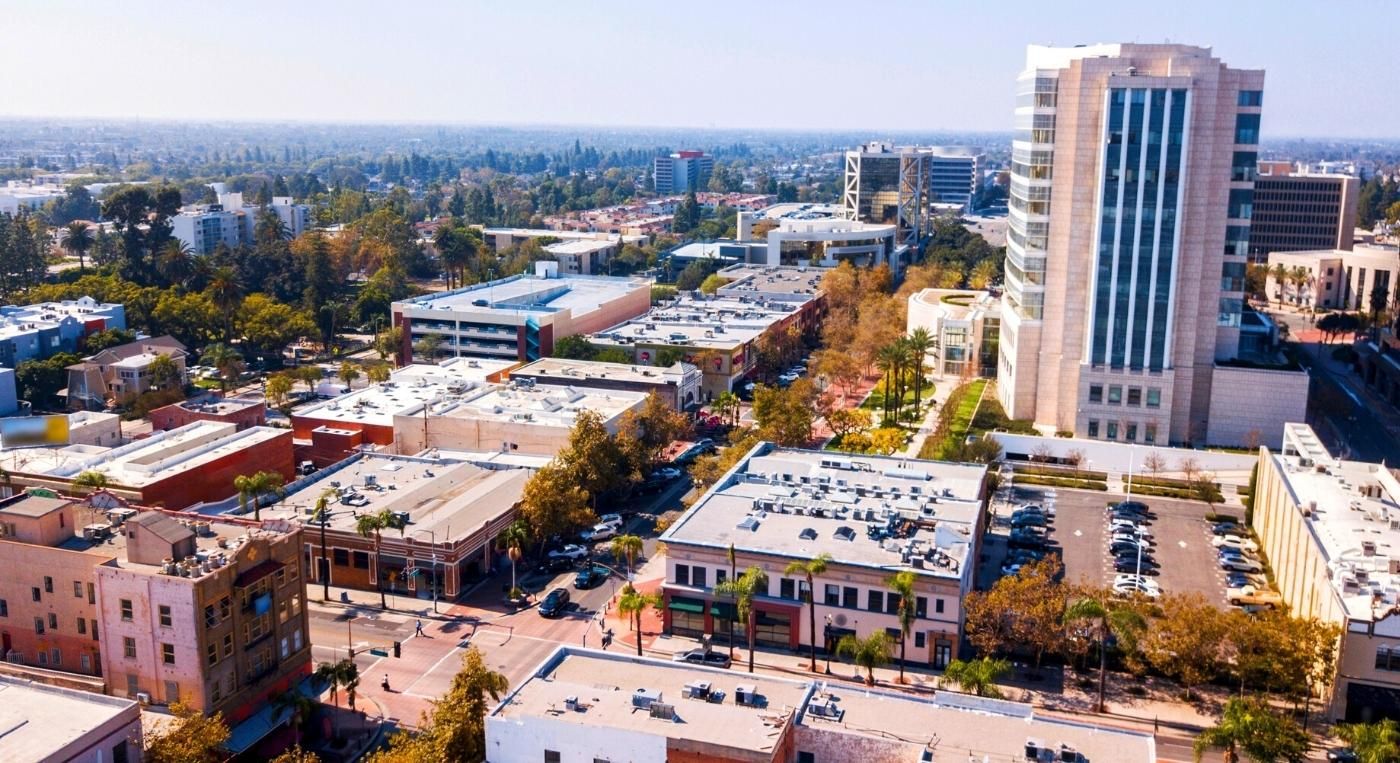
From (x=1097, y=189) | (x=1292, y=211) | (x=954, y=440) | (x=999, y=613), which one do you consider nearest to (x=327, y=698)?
(x=999, y=613)

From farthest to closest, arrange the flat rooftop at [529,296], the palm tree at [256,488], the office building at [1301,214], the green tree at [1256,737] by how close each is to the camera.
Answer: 1. the office building at [1301,214]
2. the flat rooftop at [529,296]
3. the palm tree at [256,488]
4. the green tree at [1256,737]

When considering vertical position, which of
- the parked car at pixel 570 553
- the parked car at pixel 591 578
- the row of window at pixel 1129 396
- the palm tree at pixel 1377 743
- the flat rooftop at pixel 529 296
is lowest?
the parked car at pixel 591 578

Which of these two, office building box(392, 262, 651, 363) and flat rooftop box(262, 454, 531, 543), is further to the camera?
office building box(392, 262, 651, 363)

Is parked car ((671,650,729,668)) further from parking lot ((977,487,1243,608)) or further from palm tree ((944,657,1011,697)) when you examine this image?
parking lot ((977,487,1243,608))

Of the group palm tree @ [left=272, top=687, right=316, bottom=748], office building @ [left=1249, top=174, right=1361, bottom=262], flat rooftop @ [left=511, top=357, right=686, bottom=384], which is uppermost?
office building @ [left=1249, top=174, right=1361, bottom=262]

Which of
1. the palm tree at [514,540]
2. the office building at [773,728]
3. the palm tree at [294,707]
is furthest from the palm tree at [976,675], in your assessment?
the palm tree at [294,707]

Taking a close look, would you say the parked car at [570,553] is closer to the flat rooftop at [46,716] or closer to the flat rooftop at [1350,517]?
the flat rooftop at [46,716]

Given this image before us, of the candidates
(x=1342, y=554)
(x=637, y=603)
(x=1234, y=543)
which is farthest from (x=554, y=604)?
(x=1234, y=543)

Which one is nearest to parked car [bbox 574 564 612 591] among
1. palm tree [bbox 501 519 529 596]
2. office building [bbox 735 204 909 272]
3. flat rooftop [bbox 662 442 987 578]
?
palm tree [bbox 501 519 529 596]
